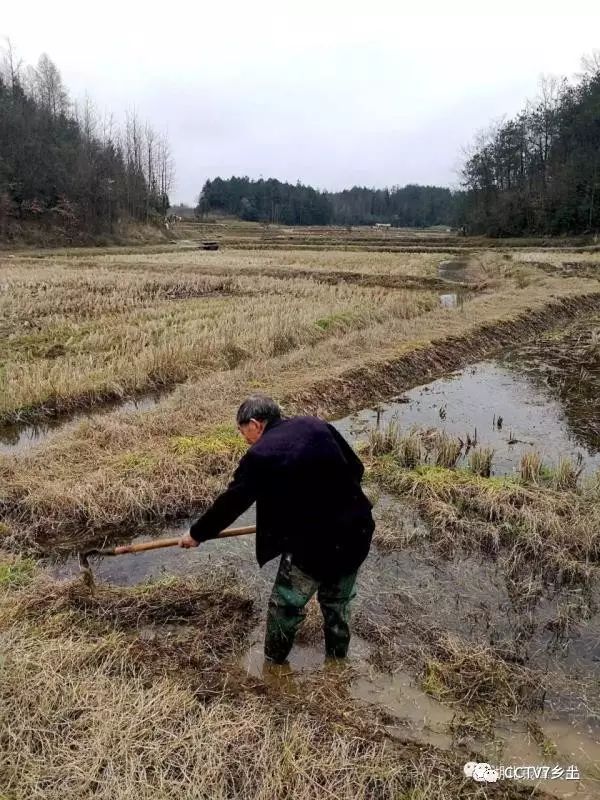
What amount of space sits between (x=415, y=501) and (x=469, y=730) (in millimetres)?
2787

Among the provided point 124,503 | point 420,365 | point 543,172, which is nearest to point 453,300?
point 420,365

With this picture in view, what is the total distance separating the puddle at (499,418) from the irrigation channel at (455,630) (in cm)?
26

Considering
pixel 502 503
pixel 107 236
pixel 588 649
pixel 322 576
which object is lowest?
pixel 588 649

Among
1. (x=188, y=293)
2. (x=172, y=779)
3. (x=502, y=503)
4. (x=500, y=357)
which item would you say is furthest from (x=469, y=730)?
(x=188, y=293)


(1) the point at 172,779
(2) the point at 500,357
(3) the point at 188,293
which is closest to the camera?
(1) the point at 172,779

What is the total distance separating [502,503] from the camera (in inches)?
211

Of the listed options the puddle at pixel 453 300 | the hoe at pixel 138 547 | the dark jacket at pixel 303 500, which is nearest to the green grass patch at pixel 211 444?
the hoe at pixel 138 547

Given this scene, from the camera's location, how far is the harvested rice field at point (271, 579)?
270cm

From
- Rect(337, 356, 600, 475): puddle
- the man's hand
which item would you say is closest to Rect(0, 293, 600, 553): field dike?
Rect(337, 356, 600, 475): puddle

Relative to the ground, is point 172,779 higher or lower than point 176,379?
lower

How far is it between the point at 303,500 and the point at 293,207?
97.9m

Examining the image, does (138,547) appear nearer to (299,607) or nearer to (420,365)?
(299,607)

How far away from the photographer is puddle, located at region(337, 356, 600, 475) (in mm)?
7281

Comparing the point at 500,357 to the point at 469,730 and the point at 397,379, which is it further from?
the point at 469,730
